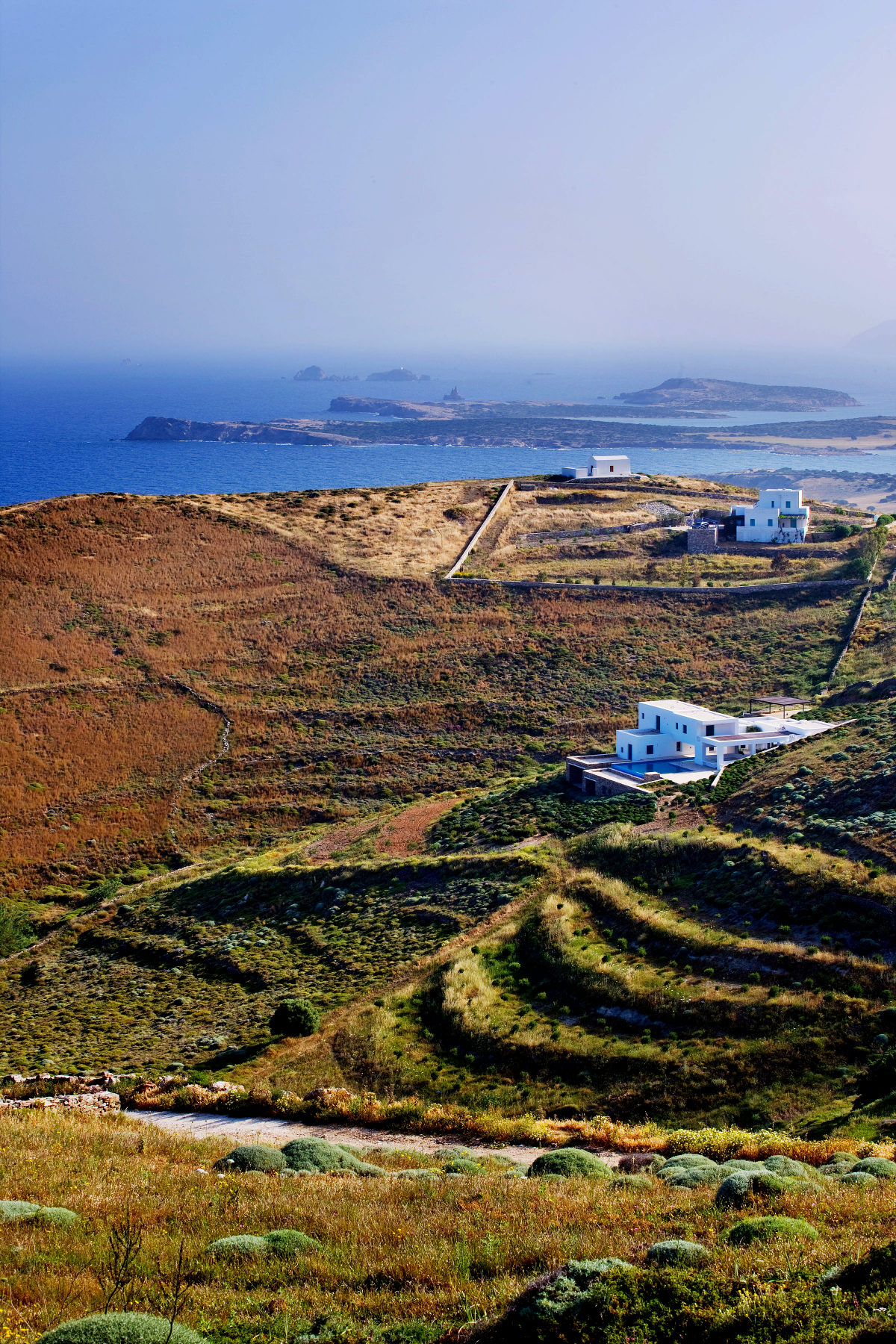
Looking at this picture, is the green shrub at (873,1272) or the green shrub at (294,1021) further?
the green shrub at (294,1021)

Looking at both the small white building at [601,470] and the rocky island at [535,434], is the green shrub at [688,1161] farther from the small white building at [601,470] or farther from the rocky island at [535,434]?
the rocky island at [535,434]

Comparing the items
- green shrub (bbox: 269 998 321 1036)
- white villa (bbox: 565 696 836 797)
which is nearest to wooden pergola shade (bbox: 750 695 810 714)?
white villa (bbox: 565 696 836 797)

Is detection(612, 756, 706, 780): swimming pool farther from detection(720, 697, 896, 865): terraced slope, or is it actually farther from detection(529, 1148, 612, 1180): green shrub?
detection(529, 1148, 612, 1180): green shrub

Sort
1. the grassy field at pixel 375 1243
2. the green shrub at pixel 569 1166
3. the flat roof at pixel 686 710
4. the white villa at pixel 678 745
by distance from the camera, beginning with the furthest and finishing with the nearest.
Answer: the flat roof at pixel 686 710 < the white villa at pixel 678 745 < the green shrub at pixel 569 1166 < the grassy field at pixel 375 1243

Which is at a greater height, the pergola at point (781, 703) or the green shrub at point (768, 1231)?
the green shrub at point (768, 1231)

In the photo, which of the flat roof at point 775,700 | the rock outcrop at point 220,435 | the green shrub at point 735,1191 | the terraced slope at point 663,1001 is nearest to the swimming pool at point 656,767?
the terraced slope at point 663,1001

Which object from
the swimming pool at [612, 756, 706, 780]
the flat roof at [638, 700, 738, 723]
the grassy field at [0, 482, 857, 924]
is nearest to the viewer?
the swimming pool at [612, 756, 706, 780]

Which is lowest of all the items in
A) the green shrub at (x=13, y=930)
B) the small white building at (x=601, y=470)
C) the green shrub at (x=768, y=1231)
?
the green shrub at (x=13, y=930)
